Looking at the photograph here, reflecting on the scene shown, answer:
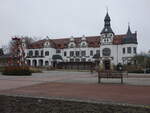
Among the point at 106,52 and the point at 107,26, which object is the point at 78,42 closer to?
the point at 107,26

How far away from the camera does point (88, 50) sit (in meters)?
58.6

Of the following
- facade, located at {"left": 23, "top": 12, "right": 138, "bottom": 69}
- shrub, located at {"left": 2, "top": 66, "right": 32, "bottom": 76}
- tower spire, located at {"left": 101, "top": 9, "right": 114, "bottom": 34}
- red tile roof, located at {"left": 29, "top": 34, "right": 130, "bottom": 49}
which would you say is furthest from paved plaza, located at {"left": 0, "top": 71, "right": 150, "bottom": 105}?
red tile roof, located at {"left": 29, "top": 34, "right": 130, "bottom": 49}

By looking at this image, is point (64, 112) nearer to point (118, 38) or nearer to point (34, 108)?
point (34, 108)

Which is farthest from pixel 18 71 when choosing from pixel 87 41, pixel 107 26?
pixel 107 26

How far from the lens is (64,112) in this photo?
18.5 feet

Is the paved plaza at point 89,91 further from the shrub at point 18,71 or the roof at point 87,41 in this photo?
the roof at point 87,41

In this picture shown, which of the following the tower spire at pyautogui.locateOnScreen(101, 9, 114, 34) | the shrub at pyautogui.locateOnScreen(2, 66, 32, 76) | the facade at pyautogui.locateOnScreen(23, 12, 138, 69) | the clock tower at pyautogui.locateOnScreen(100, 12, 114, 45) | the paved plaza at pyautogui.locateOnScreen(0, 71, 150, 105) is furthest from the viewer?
the tower spire at pyautogui.locateOnScreen(101, 9, 114, 34)

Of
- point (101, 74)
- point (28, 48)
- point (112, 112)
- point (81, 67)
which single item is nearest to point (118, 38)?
point (81, 67)

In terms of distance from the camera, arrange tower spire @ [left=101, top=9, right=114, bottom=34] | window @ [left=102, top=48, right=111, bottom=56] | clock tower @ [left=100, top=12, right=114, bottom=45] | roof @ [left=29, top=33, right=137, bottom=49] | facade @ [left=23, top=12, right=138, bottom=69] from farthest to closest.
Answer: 1. tower spire @ [left=101, top=9, right=114, bottom=34]
2. roof @ [left=29, top=33, right=137, bottom=49]
3. clock tower @ [left=100, top=12, right=114, bottom=45]
4. window @ [left=102, top=48, right=111, bottom=56]
5. facade @ [left=23, top=12, right=138, bottom=69]

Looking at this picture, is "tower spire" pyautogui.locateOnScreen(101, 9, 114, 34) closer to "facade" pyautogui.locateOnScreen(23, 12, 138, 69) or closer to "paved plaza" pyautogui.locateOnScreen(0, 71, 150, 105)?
"facade" pyautogui.locateOnScreen(23, 12, 138, 69)

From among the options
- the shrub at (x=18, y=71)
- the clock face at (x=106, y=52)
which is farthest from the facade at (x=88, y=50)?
the shrub at (x=18, y=71)

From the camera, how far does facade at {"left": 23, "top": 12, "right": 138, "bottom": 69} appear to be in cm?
5288

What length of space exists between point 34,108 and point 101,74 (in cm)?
1057

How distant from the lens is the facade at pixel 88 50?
52.9 metres
